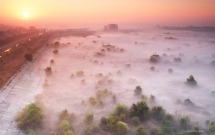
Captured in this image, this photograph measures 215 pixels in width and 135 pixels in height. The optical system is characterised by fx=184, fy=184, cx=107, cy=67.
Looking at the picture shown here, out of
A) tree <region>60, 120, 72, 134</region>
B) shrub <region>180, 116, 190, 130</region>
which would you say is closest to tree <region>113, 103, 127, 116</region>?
tree <region>60, 120, 72, 134</region>

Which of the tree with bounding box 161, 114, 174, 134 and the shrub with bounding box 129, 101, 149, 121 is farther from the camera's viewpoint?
the shrub with bounding box 129, 101, 149, 121

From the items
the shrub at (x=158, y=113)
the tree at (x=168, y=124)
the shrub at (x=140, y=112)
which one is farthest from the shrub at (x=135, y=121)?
the tree at (x=168, y=124)

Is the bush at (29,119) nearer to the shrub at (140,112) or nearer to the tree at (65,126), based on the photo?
the tree at (65,126)

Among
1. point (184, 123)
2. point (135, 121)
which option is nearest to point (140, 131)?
point (135, 121)

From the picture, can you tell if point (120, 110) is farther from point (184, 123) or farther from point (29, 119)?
point (29, 119)

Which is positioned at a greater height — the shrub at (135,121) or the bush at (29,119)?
the bush at (29,119)

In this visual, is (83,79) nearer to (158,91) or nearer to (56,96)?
(56,96)

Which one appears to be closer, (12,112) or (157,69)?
(12,112)

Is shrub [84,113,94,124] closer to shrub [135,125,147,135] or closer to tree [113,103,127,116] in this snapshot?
tree [113,103,127,116]

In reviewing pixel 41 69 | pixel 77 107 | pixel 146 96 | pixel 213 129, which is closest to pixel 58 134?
pixel 77 107
